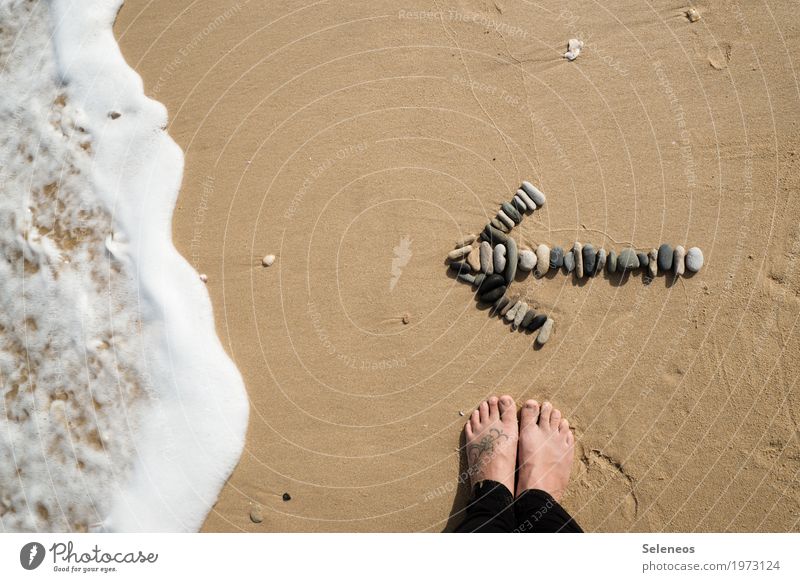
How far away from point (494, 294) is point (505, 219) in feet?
1.98

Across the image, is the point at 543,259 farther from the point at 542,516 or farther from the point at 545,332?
the point at 542,516

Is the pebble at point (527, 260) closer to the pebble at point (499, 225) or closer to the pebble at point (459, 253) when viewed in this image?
the pebble at point (499, 225)

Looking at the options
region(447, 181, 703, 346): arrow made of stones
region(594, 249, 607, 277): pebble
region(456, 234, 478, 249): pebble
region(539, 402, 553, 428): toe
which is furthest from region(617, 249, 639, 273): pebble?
region(539, 402, 553, 428): toe

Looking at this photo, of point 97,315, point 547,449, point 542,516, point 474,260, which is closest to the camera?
point 542,516

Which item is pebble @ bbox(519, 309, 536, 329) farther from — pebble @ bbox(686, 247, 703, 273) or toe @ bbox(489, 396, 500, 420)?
pebble @ bbox(686, 247, 703, 273)

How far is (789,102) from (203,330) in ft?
16.5

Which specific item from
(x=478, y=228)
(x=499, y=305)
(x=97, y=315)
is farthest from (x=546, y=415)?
(x=97, y=315)

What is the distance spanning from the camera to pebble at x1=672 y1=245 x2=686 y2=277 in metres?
4.43

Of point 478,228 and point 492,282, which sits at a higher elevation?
point 478,228

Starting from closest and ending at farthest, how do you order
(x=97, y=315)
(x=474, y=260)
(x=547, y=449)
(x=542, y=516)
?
(x=542, y=516) < (x=547, y=449) < (x=474, y=260) < (x=97, y=315)

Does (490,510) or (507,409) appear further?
(507,409)

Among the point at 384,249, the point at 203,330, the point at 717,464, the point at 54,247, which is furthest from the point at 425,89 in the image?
the point at 717,464

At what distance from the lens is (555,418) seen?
176 inches
